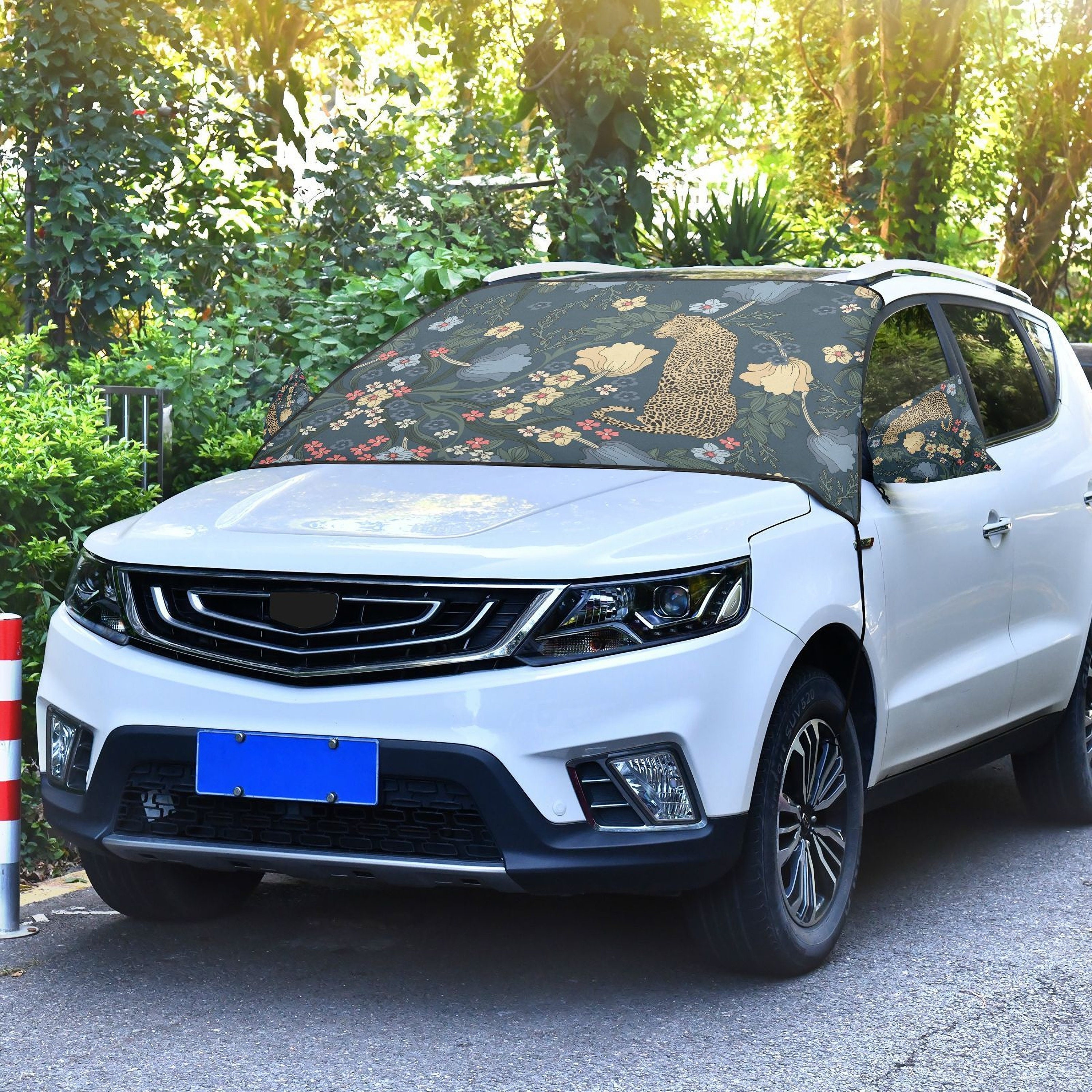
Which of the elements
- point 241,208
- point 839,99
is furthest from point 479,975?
point 839,99

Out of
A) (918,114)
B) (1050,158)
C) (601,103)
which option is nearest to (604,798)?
(601,103)

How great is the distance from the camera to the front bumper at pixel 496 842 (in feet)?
12.0

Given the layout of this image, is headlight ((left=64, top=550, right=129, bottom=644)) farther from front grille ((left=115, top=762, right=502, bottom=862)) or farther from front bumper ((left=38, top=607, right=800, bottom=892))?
front grille ((left=115, top=762, right=502, bottom=862))

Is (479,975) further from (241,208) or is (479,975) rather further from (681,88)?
(681,88)

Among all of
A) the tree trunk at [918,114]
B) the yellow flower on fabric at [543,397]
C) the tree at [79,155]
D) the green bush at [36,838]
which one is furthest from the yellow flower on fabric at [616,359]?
the tree trunk at [918,114]

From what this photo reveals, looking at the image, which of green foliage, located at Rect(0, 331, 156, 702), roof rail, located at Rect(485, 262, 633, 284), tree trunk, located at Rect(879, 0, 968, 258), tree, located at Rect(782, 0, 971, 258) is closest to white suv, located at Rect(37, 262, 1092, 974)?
roof rail, located at Rect(485, 262, 633, 284)

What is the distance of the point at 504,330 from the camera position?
530cm

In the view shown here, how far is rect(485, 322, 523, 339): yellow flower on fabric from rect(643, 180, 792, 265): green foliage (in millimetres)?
5020

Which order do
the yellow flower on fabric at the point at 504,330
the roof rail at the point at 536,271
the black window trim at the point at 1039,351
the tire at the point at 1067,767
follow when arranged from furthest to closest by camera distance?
the black window trim at the point at 1039,351, the tire at the point at 1067,767, the roof rail at the point at 536,271, the yellow flower on fabric at the point at 504,330

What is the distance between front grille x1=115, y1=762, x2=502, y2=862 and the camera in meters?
3.71

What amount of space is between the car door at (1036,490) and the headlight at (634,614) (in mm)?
1763

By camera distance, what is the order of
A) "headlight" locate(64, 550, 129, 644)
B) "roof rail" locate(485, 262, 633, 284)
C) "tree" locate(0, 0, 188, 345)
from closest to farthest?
"headlight" locate(64, 550, 129, 644) → "roof rail" locate(485, 262, 633, 284) → "tree" locate(0, 0, 188, 345)

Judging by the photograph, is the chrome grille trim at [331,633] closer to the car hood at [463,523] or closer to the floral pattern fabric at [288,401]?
the car hood at [463,523]

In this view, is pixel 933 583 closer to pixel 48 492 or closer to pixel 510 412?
pixel 510 412
